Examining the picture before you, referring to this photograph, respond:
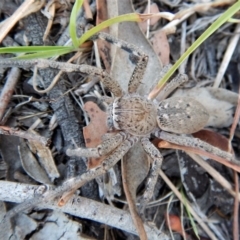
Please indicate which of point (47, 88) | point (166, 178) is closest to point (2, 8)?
point (47, 88)

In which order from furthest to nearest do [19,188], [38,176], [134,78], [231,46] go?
1. [231,46]
2. [134,78]
3. [38,176]
4. [19,188]

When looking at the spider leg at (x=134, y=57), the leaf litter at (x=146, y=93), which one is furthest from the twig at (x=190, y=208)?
the spider leg at (x=134, y=57)

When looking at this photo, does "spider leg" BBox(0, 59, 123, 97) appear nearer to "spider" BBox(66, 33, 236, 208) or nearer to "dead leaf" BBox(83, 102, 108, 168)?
"spider" BBox(66, 33, 236, 208)

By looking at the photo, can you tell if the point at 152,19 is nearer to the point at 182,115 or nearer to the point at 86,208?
the point at 182,115

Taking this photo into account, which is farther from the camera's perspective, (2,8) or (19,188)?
(2,8)

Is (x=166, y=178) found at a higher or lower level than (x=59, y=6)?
lower

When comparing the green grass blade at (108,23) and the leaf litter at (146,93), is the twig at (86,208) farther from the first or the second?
the green grass blade at (108,23)

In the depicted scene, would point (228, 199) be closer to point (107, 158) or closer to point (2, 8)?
point (107, 158)

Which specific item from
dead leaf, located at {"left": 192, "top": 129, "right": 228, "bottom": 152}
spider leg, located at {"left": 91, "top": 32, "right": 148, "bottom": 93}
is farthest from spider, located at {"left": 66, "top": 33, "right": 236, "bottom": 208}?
dead leaf, located at {"left": 192, "top": 129, "right": 228, "bottom": 152}
